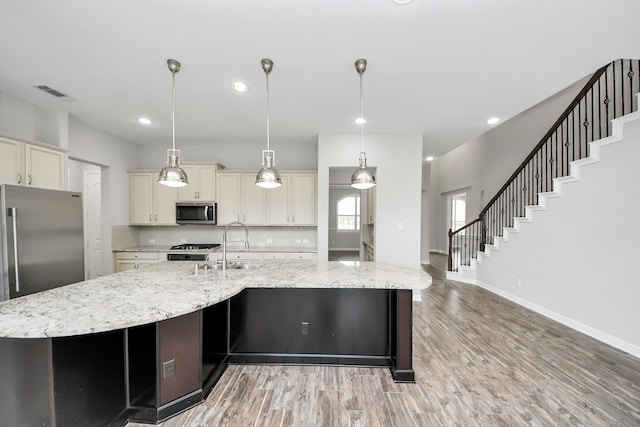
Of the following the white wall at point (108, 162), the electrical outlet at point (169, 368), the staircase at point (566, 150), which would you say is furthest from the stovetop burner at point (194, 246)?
the staircase at point (566, 150)

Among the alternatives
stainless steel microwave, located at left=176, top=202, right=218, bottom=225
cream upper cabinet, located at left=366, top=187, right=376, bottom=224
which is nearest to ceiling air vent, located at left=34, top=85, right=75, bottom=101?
stainless steel microwave, located at left=176, top=202, right=218, bottom=225

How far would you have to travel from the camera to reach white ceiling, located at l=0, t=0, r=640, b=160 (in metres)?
1.72

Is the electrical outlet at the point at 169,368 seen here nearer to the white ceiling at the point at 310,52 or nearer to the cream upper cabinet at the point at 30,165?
the white ceiling at the point at 310,52

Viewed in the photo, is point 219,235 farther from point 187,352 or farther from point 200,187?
point 187,352

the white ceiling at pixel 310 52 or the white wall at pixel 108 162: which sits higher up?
the white ceiling at pixel 310 52

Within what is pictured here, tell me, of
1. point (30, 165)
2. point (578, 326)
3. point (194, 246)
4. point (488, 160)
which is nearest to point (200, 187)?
point (194, 246)

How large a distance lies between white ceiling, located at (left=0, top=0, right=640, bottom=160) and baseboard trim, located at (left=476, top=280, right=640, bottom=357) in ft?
9.04

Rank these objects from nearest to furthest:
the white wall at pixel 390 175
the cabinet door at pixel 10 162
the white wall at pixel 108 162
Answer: the cabinet door at pixel 10 162
the white wall at pixel 108 162
the white wall at pixel 390 175

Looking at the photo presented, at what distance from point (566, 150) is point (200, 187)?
654 cm

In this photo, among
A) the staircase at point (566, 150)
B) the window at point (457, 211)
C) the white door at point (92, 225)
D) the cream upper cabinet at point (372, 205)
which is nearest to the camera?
the staircase at point (566, 150)

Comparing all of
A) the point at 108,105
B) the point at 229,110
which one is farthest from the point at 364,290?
the point at 108,105

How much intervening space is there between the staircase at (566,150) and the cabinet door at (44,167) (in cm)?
638

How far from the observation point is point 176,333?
179 cm

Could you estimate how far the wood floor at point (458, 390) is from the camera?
5.83ft
